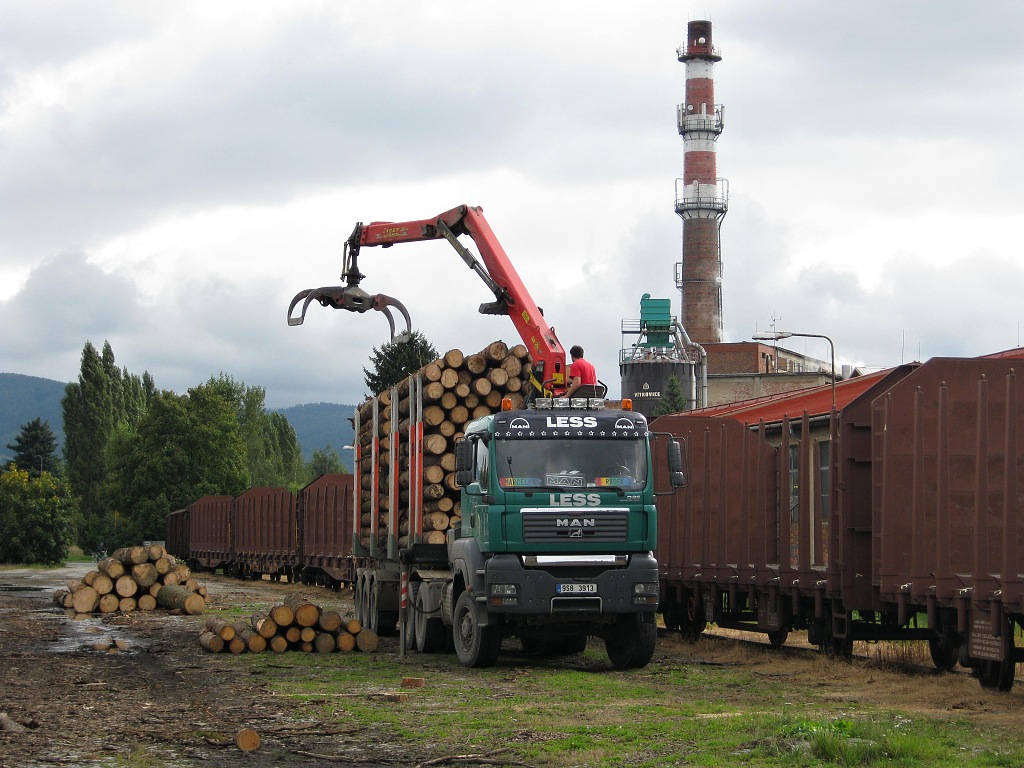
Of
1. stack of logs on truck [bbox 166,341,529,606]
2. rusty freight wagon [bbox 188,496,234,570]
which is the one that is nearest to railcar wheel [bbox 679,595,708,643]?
stack of logs on truck [bbox 166,341,529,606]

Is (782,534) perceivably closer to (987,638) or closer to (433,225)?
(987,638)

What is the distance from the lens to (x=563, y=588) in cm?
1405

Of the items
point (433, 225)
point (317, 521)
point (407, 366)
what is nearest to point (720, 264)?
point (407, 366)

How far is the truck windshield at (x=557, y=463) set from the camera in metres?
14.2

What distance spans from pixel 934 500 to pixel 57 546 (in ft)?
174

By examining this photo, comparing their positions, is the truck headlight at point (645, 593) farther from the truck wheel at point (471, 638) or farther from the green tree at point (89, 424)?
the green tree at point (89, 424)

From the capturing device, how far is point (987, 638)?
38.5 ft

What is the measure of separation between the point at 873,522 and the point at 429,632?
18.8 ft

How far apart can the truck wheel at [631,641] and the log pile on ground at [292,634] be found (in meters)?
3.58

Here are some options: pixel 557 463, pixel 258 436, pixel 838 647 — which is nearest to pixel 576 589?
pixel 557 463

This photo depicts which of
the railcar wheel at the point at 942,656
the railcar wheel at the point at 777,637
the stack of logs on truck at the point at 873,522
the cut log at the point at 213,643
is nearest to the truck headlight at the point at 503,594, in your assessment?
the stack of logs on truck at the point at 873,522

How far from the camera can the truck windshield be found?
14.2m

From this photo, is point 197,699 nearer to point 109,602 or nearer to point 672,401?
point 109,602

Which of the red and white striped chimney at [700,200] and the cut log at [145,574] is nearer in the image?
the cut log at [145,574]
